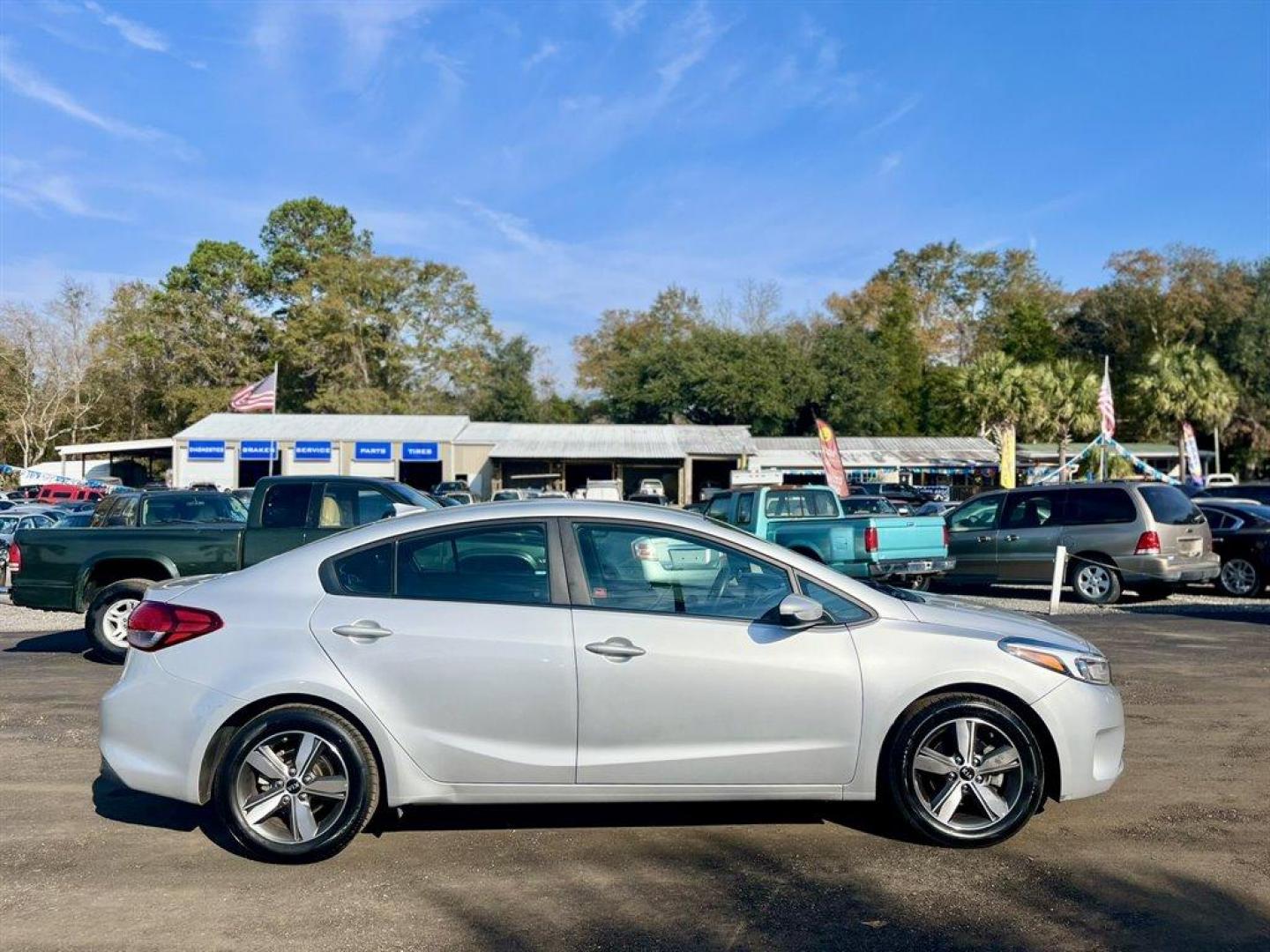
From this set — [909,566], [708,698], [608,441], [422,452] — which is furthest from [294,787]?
[608,441]

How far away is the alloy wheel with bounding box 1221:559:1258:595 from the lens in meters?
16.1

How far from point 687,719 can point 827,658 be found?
702 mm

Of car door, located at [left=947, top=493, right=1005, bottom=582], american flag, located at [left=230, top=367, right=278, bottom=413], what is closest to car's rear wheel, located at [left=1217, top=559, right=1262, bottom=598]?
car door, located at [left=947, top=493, right=1005, bottom=582]

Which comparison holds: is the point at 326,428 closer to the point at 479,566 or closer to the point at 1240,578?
the point at 1240,578

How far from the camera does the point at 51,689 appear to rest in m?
9.09

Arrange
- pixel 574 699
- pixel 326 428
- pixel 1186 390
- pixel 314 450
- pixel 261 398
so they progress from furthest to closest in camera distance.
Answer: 1. pixel 326 428
2. pixel 314 450
3. pixel 1186 390
4. pixel 261 398
5. pixel 574 699

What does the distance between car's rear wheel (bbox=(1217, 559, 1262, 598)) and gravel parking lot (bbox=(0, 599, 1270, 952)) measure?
11.0 m

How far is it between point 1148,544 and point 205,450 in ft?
157

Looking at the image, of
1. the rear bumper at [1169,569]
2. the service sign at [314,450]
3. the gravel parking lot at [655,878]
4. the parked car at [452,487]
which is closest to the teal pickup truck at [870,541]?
the rear bumper at [1169,569]

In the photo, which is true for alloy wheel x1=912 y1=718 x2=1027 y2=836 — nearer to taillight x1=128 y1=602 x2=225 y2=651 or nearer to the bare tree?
taillight x1=128 y1=602 x2=225 y2=651

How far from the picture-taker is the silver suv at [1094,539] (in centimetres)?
1503

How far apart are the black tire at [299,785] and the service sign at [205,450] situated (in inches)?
2054

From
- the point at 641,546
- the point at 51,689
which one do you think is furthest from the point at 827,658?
the point at 51,689

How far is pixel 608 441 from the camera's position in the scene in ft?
182
